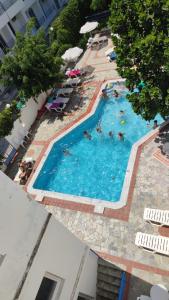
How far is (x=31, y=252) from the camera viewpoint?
24.1 feet

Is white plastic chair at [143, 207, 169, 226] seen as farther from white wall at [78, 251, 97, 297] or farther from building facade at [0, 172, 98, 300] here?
building facade at [0, 172, 98, 300]

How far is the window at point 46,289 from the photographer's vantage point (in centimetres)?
786

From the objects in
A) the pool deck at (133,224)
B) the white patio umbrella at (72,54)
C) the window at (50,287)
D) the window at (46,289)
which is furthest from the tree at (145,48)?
the white patio umbrella at (72,54)

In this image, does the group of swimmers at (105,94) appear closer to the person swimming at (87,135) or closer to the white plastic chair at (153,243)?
the person swimming at (87,135)

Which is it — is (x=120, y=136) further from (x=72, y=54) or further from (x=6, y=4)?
(x=6, y=4)

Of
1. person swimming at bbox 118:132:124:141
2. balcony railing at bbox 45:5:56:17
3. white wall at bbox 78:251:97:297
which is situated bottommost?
white wall at bbox 78:251:97:297

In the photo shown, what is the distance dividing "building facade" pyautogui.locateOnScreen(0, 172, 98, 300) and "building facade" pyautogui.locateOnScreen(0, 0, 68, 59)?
1222 inches

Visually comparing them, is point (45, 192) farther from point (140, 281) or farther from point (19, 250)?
point (19, 250)

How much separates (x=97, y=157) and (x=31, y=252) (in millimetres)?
14824

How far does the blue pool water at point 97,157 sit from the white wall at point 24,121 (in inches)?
151

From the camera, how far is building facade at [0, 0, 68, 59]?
33844mm

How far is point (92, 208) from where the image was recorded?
17969 mm

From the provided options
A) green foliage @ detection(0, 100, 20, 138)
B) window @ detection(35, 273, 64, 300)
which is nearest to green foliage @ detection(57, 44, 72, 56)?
green foliage @ detection(0, 100, 20, 138)

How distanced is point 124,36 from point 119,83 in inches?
389
